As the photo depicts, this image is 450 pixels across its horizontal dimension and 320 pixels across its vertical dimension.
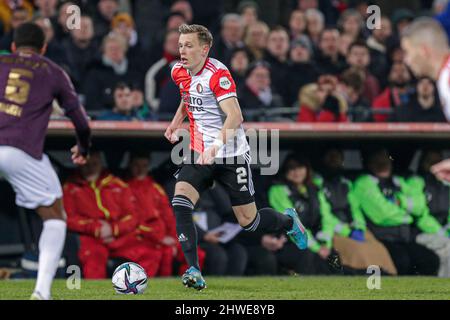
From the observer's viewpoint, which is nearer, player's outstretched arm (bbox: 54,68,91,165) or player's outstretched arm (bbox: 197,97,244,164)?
player's outstretched arm (bbox: 54,68,91,165)

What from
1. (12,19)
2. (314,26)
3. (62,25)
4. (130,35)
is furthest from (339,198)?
(12,19)

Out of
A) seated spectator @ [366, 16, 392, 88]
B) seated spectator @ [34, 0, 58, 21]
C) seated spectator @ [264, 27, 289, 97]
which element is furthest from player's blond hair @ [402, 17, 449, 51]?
seated spectator @ [366, 16, 392, 88]

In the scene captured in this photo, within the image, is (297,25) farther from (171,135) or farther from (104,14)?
(171,135)

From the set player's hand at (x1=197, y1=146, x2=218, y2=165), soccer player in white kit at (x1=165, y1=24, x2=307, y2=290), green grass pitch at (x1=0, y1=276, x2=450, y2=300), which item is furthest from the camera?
soccer player in white kit at (x1=165, y1=24, x2=307, y2=290)

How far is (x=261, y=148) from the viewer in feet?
45.9

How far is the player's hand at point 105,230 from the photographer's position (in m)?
13.2

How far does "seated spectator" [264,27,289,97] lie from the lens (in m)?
15.9

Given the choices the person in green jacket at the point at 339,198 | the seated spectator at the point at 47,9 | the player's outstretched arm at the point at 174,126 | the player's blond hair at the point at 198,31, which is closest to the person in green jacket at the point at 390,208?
the person in green jacket at the point at 339,198

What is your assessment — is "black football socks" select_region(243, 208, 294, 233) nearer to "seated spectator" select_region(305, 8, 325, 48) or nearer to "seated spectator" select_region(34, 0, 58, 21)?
"seated spectator" select_region(34, 0, 58, 21)

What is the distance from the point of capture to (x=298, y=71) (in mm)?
A: 16031

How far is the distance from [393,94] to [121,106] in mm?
3839

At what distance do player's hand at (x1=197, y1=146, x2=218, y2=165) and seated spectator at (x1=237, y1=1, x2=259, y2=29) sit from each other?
22.4 ft

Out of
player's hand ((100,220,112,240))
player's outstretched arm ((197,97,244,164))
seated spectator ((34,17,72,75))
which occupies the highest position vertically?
seated spectator ((34,17,72,75))

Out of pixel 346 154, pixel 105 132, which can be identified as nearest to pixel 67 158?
pixel 105 132
